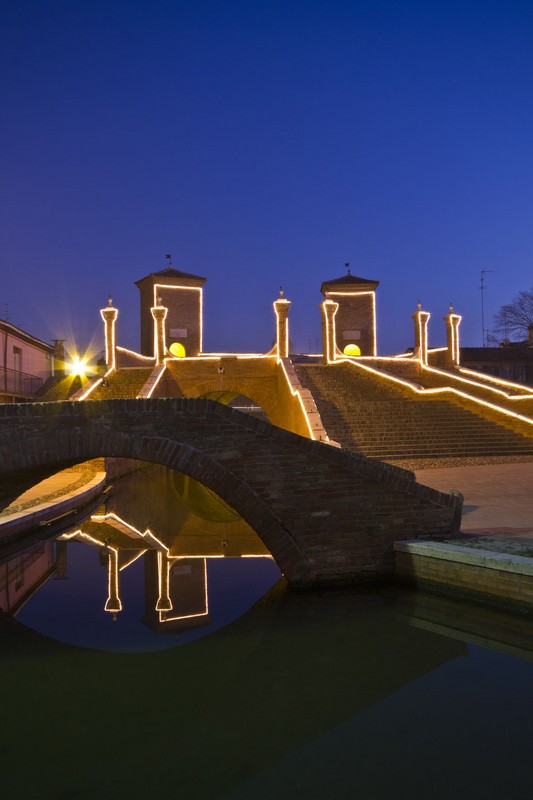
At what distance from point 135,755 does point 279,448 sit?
3405 millimetres

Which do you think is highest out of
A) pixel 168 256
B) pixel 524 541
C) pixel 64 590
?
pixel 168 256

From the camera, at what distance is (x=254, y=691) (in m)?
4.91

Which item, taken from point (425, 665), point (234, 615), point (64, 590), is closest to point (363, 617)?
point (425, 665)

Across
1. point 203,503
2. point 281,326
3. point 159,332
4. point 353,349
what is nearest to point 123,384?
point 159,332

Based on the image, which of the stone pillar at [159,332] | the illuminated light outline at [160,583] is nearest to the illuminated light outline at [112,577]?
the illuminated light outline at [160,583]

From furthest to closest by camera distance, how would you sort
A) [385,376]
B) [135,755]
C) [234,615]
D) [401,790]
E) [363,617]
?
1. [385,376]
2. [234,615]
3. [363,617]
4. [135,755]
5. [401,790]

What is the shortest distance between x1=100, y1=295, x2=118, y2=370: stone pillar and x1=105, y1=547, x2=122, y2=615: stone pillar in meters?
18.5

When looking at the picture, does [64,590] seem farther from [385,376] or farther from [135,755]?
[385,376]

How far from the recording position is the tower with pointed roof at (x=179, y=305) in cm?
3853

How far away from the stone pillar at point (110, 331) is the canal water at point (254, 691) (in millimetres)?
20017

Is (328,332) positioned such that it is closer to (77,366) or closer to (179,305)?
(179,305)

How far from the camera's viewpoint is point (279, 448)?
264 inches

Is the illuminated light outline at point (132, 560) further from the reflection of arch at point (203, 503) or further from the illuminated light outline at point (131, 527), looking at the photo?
the reflection of arch at point (203, 503)

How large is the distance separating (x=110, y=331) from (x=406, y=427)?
15.5 metres
